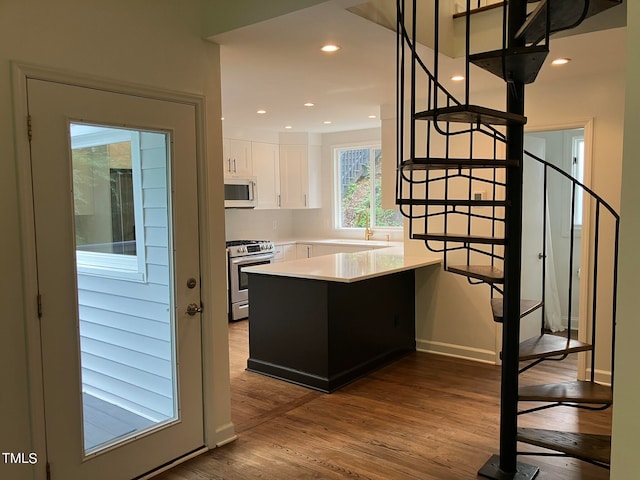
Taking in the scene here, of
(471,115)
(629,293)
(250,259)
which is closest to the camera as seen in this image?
(629,293)

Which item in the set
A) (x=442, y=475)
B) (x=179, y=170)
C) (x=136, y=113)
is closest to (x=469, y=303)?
(x=442, y=475)

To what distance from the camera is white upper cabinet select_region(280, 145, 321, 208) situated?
7.29 meters

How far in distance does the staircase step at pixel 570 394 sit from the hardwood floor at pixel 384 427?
44 cm

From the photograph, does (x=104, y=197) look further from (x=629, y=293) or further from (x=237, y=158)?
(x=237, y=158)

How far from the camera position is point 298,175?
7371 mm

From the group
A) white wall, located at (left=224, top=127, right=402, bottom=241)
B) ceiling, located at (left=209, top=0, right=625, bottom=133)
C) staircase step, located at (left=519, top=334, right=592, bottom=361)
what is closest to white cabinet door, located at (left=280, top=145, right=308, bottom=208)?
white wall, located at (left=224, top=127, right=402, bottom=241)

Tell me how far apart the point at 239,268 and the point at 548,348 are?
4.08 metres

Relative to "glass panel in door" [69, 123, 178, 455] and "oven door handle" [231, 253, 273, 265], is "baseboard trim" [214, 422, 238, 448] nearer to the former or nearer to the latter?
"glass panel in door" [69, 123, 178, 455]

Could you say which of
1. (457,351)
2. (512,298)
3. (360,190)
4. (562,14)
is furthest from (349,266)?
(360,190)

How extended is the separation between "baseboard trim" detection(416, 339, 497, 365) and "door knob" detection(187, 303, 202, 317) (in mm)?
2735

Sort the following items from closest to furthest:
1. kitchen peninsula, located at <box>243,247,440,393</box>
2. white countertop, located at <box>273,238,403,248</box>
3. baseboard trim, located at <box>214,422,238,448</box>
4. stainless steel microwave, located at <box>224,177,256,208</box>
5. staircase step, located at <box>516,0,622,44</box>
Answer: staircase step, located at <box>516,0,622,44</box>, baseboard trim, located at <box>214,422,238,448</box>, kitchen peninsula, located at <box>243,247,440,393</box>, stainless steel microwave, located at <box>224,177,256,208</box>, white countertop, located at <box>273,238,403,248</box>

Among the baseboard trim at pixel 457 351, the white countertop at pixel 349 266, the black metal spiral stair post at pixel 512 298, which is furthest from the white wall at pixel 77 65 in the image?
the baseboard trim at pixel 457 351

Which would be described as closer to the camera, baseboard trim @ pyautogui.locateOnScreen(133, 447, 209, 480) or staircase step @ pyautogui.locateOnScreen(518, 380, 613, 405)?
staircase step @ pyautogui.locateOnScreen(518, 380, 613, 405)

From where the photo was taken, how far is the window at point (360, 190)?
7203mm
